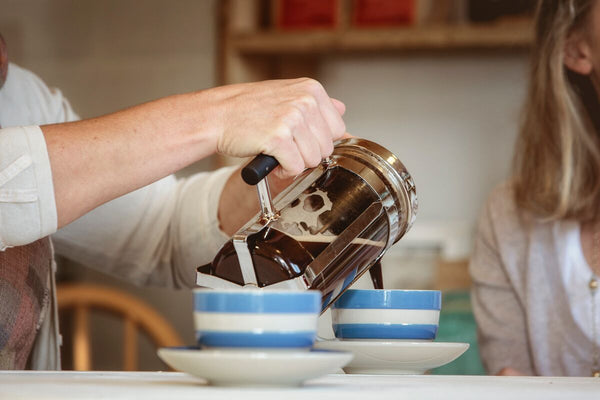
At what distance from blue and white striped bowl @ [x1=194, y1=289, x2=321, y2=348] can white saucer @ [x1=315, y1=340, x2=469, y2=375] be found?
0.61 ft

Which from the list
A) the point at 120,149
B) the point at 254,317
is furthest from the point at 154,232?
the point at 254,317

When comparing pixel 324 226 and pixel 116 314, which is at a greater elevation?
pixel 324 226

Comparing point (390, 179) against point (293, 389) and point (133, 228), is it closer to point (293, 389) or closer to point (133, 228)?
point (293, 389)

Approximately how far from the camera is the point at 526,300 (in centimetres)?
142

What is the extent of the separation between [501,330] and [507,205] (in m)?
0.23

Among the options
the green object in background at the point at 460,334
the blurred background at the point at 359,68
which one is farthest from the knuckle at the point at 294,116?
the blurred background at the point at 359,68

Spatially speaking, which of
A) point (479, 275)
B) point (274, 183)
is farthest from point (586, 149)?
point (274, 183)

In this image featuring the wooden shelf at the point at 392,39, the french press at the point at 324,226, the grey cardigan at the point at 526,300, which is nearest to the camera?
the french press at the point at 324,226

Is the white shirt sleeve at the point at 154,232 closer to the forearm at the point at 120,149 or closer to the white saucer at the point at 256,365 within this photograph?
the forearm at the point at 120,149

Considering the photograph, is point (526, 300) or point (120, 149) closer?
point (120, 149)

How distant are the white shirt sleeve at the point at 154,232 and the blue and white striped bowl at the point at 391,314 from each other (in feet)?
1.12

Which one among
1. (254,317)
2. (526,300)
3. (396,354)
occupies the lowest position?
(526,300)

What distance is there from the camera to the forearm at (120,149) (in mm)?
726

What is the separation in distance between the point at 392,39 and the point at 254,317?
159 cm
